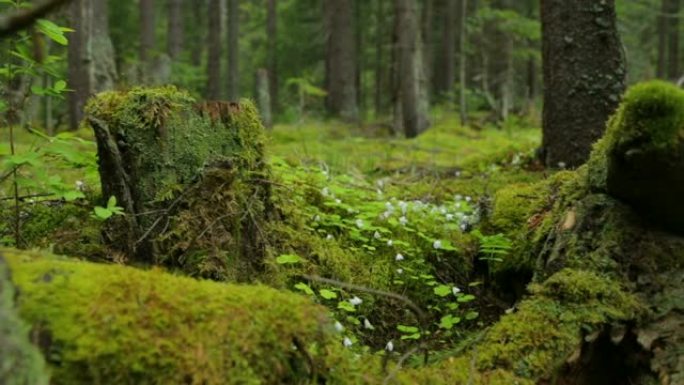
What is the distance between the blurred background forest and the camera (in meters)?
12.3

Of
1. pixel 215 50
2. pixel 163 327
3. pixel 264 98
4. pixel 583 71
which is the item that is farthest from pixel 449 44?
pixel 163 327

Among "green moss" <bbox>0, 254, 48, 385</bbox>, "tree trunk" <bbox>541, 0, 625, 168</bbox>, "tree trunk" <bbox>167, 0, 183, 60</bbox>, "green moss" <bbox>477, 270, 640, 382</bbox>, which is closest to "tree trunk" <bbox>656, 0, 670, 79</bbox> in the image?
"tree trunk" <bbox>167, 0, 183, 60</bbox>

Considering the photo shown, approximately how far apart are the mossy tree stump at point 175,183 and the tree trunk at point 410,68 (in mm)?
9547

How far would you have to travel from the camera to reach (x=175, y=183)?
3465 mm

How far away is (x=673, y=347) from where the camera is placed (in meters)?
2.65

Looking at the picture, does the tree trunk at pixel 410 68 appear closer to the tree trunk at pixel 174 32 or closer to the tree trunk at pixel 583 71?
the tree trunk at pixel 583 71

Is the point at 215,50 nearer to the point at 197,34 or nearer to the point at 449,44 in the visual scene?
the point at 449,44

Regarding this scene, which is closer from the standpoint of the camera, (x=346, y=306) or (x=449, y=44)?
(x=346, y=306)

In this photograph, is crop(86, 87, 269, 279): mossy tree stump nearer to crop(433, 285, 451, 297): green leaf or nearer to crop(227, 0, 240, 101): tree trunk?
crop(433, 285, 451, 297): green leaf

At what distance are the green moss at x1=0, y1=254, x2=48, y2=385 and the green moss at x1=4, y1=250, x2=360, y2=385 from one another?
0.06 meters


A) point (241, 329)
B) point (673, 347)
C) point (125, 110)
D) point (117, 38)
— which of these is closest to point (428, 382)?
point (241, 329)

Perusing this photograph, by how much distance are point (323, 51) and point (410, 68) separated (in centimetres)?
1211

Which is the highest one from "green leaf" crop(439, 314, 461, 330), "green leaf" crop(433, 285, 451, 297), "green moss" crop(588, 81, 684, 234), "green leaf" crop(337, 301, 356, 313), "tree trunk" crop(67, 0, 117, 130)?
"tree trunk" crop(67, 0, 117, 130)

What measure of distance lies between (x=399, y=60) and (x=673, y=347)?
36.1ft
